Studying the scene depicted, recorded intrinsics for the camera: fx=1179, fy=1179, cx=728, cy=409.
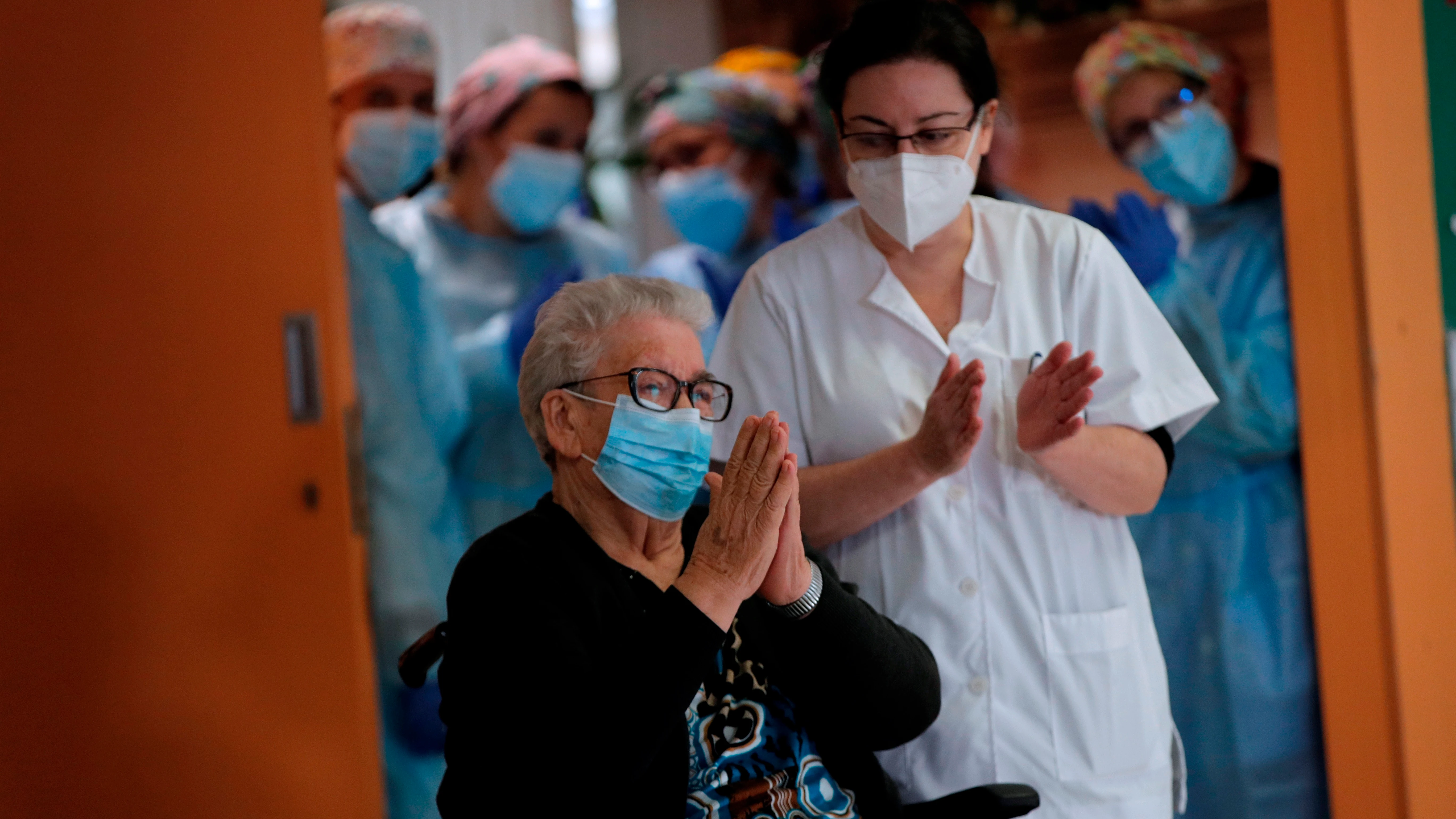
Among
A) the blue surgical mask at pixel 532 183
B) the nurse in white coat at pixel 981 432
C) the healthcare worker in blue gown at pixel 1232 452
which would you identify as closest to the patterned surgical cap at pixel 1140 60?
the healthcare worker in blue gown at pixel 1232 452

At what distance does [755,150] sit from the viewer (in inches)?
128

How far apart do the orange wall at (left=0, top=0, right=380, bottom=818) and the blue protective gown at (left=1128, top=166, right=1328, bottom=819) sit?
1.59 m

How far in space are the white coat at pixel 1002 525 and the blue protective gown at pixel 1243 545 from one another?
328 millimetres

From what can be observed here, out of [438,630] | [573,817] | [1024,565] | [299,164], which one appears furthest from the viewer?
[299,164]

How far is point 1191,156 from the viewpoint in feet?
7.20

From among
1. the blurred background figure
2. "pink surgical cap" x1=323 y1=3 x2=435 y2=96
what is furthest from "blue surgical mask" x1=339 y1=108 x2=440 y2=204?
the blurred background figure

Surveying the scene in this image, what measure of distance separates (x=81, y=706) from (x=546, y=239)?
170cm

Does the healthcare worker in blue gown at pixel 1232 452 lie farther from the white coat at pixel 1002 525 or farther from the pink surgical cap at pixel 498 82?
the pink surgical cap at pixel 498 82

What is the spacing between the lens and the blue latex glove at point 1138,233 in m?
1.93

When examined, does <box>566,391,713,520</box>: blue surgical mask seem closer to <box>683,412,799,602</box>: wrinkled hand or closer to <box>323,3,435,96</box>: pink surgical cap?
<box>683,412,799,602</box>: wrinkled hand

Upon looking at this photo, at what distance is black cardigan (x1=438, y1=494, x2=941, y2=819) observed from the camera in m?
1.42

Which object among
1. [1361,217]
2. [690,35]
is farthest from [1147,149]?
[690,35]

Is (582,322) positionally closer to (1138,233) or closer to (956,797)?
(956,797)

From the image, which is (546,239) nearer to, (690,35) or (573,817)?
(690,35)
